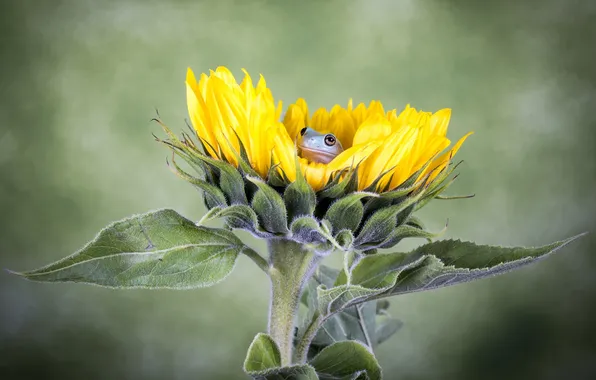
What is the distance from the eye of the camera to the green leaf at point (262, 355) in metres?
0.65

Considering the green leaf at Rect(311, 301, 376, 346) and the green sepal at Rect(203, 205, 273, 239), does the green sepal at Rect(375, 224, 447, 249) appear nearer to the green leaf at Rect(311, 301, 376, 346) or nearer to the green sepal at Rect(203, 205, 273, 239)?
the green sepal at Rect(203, 205, 273, 239)

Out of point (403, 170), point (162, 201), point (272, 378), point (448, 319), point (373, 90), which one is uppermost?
point (373, 90)

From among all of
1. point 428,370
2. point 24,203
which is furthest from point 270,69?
point 428,370

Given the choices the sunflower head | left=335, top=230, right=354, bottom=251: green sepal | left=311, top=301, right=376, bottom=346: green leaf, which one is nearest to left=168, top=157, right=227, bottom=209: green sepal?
the sunflower head

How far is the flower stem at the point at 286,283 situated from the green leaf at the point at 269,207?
0.20 feet

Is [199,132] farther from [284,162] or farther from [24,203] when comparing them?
[24,203]

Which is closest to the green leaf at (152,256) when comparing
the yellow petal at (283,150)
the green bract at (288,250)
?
the green bract at (288,250)

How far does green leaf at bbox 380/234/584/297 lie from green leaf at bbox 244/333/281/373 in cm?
11

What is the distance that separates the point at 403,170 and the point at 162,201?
124 centimetres

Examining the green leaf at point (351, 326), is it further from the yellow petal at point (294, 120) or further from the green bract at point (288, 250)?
the yellow petal at point (294, 120)

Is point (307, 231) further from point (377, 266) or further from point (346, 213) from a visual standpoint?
point (377, 266)

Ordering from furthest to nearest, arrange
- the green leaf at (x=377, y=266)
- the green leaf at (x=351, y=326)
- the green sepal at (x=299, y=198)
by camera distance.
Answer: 1. the green leaf at (x=351, y=326)
2. the green leaf at (x=377, y=266)
3. the green sepal at (x=299, y=198)

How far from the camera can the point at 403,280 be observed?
0.69m

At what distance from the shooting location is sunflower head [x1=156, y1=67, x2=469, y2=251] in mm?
627
